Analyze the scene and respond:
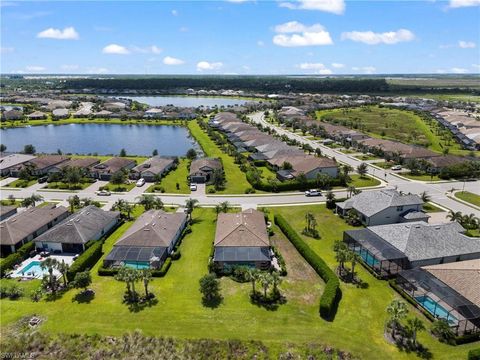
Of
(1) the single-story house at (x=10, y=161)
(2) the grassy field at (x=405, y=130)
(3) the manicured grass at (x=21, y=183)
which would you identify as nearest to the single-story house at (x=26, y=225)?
(3) the manicured grass at (x=21, y=183)

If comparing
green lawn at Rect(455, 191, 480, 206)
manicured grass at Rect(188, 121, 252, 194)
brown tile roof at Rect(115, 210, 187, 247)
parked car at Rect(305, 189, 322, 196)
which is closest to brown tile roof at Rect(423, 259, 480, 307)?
brown tile roof at Rect(115, 210, 187, 247)

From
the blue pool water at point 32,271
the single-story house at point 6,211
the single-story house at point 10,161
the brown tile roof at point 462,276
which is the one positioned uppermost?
the single-story house at point 10,161

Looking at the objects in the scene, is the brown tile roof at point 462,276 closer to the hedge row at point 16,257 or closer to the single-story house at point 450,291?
the single-story house at point 450,291

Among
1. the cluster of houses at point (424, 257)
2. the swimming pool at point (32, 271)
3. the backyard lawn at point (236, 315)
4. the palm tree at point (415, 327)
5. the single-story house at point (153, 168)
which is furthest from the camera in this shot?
the single-story house at point (153, 168)

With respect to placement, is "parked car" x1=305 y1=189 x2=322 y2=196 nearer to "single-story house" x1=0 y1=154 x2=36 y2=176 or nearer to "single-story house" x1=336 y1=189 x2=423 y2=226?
"single-story house" x1=336 y1=189 x2=423 y2=226

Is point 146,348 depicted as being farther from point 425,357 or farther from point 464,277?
point 464,277

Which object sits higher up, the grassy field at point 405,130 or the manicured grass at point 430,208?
the grassy field at point 405,130
